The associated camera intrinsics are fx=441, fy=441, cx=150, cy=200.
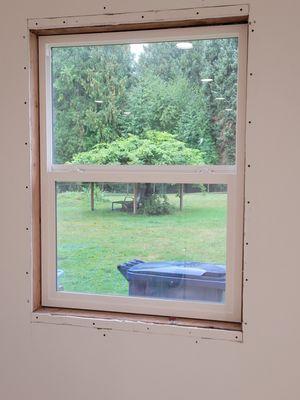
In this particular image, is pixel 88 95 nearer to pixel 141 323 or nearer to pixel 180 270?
pixel 180 270

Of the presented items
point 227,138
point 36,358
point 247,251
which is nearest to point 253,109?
point 227,138

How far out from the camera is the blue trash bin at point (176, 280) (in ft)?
6.62

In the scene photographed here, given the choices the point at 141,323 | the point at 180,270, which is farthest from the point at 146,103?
the point at 141,323

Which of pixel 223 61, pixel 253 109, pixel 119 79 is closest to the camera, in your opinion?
pixel 253 109

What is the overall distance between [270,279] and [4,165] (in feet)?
4.28

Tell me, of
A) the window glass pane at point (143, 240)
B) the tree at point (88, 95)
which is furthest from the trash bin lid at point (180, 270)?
the tree at point (88, 95)

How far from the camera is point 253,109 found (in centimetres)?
180

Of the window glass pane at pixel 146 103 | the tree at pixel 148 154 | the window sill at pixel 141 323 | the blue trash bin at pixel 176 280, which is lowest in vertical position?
the window sill at pixel 141 323

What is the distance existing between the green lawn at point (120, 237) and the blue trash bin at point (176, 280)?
0.11 ft

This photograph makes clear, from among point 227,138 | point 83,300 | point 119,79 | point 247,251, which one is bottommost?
point 83,300

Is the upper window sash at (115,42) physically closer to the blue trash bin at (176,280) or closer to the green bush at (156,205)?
the green bush at (156,205)

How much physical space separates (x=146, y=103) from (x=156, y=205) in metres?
0.48

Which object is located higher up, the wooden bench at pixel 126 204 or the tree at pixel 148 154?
the tree at pixel 148 154

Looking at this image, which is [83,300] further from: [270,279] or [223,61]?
[223,61]
